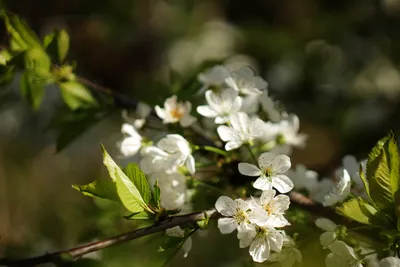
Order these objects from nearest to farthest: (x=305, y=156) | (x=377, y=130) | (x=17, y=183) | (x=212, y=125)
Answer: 1. (x=212, y=125)
2. (x=377, y=130)
3. (x=305, y=156)
4. (x=17, y=183)

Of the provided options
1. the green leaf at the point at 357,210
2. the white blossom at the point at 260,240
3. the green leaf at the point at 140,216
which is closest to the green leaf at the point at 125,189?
the green leaf at the point at 140,216

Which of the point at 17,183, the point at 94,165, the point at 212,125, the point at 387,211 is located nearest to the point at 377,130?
the point at 212,125

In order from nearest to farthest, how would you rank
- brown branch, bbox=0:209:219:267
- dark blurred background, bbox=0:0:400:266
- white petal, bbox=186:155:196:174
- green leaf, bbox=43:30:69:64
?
brown branch, bbox=0:209:219:267, white petal, bbox=186:155:196:174, green leaf, bbox=43:30:69:64, dark blurred background, bbox=0:0:400:266

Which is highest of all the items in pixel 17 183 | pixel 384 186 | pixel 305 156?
pixel 384 186

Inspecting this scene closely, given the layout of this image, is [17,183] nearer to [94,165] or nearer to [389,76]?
[94,165]

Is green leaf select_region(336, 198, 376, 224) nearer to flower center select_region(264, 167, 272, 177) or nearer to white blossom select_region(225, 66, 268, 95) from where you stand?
flower center select_region(264, 167, 272, 177)

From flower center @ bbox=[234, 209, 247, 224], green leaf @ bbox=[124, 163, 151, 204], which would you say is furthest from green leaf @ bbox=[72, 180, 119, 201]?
flower center @ bbox=[234, 209, 247, 224]

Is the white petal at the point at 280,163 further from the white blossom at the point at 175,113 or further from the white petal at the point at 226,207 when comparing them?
the white blossom at the point at 175,113

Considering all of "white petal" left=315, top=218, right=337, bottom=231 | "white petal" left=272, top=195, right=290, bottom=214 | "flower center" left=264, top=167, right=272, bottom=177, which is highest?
"flower center" left=264, top=167, right=272, bottom=177
